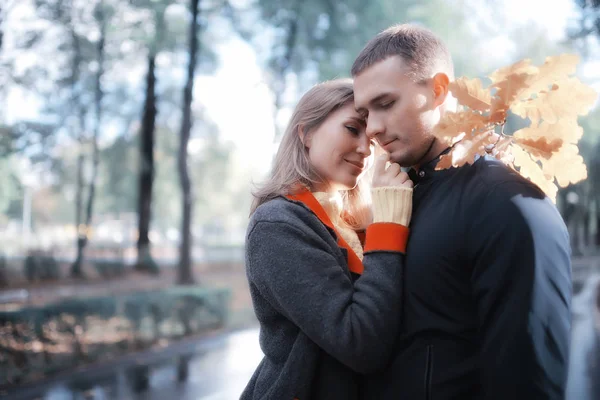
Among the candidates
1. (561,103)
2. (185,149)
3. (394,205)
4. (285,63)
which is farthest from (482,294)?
(285,63)

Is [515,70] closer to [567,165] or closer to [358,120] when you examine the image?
[567,165]

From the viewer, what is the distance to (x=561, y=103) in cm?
189

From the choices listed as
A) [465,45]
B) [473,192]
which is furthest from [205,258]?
[473,192]

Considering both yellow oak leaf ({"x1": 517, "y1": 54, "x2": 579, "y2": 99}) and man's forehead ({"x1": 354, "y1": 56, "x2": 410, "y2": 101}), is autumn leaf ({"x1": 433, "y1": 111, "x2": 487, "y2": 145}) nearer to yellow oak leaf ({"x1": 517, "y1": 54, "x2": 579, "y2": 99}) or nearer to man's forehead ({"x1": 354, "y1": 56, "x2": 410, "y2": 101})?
yellow oak leaf ({"x1": 517, "y1": 54, "x2": 579, "y2": 99})

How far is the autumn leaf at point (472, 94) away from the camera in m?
1.88

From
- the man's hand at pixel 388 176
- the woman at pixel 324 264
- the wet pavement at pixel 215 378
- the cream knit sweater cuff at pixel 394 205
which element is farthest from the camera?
the wet pavement at pixel 215 378

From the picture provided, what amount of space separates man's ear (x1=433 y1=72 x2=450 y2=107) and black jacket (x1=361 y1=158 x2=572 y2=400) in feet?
0.77

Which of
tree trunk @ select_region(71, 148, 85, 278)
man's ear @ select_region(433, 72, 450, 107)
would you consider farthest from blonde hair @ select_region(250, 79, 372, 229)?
tree trunk @ select_region(71, 148, 85, 278)

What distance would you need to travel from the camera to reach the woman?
6.28 ft

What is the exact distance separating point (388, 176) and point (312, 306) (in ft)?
1.91

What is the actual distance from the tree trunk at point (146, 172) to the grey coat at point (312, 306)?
19.2 meters

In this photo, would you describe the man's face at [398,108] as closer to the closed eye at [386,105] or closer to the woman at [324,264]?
the closed eye at [386,105]

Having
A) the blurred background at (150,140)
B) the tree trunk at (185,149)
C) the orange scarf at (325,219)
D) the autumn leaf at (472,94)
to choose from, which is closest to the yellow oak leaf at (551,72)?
the autumn leaf at (472,94)

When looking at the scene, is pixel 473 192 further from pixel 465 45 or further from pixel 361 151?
pixel 465 45
